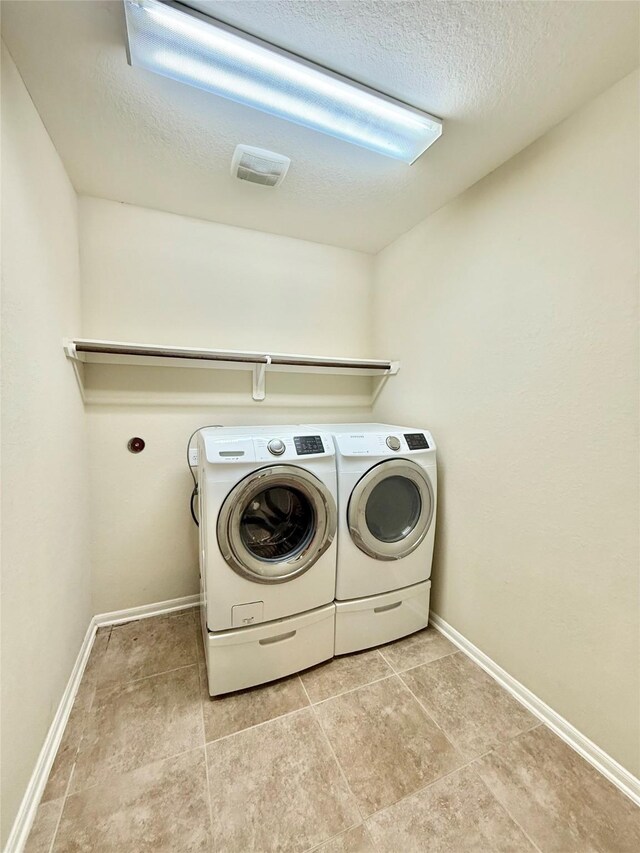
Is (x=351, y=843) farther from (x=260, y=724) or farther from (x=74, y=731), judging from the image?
(x=74, y=731)

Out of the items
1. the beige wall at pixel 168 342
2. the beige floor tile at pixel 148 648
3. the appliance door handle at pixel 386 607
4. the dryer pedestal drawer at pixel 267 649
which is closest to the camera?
the dryer pedestal drawer at pixel 267 649

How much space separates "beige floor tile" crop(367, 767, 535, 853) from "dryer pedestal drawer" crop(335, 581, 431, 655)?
0.61m

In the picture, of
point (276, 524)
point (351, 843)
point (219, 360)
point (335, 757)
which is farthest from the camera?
point (219, 360)

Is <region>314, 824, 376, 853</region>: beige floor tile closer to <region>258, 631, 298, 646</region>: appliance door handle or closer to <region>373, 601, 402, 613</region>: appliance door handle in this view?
<region>258, 631, 298, 646</region>: appliance door handle

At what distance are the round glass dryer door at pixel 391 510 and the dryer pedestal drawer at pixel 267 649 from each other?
1.30 ft

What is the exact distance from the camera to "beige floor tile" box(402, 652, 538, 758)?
1247mm

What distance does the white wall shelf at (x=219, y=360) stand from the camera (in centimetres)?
157

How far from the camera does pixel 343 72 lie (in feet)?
3.56

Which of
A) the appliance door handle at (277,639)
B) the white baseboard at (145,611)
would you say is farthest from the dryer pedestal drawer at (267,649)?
the white baseboard at (145,611)

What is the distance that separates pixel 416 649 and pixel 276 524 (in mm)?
1014

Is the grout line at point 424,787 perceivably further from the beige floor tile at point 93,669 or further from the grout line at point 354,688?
the beige floor tile at point 93,669

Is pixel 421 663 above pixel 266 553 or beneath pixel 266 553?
beneath

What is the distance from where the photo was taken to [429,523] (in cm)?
172

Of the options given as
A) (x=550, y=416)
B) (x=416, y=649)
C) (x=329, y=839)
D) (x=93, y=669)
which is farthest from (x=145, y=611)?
(x=550, y=416)
